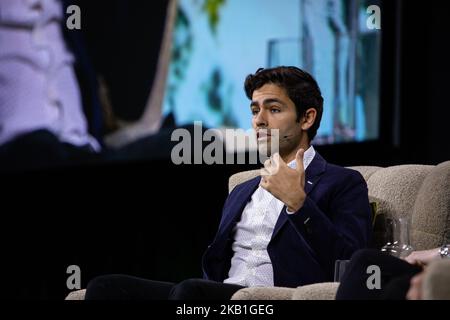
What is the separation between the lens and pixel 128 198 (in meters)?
4.71

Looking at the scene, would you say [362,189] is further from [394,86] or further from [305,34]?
[394,86]

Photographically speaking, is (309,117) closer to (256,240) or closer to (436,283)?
(256,240)

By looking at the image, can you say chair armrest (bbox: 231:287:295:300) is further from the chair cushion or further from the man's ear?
the man's ear

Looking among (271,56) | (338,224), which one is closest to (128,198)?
(271,56)

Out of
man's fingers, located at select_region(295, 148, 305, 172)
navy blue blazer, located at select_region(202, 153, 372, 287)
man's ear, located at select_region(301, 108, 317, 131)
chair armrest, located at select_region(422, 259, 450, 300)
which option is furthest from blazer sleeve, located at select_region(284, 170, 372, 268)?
chair armrest, located at select_region(422, 259, 450, 300)

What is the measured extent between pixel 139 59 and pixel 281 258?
1926mm

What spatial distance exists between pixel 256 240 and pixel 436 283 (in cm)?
97

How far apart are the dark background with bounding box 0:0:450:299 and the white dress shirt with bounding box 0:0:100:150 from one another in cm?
19

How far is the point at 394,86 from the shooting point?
18.6 ft

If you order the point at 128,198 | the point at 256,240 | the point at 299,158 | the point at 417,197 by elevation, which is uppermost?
the point at 299,158

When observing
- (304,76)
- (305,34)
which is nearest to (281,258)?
(304,76)

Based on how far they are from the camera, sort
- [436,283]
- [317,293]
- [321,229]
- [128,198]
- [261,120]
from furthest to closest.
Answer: [128,198]
[261,120]
[321,229]
[317,293]
[436,283]

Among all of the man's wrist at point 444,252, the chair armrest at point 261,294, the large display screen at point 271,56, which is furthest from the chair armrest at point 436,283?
the large display screen at point 271,56

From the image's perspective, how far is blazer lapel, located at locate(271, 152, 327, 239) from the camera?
2.89m
